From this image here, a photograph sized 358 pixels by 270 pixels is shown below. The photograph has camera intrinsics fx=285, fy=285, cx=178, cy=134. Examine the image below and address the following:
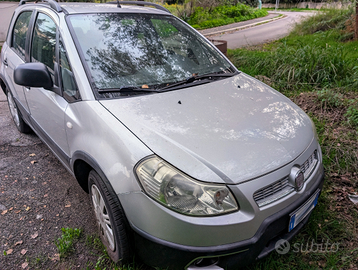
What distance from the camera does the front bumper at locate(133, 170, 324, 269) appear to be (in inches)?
64.0

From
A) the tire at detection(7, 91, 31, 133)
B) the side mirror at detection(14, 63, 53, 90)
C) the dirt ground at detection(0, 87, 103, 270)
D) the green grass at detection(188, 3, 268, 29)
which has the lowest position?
the green grass at detection(188, 3, 268, 29)

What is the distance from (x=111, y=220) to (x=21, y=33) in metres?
2.89

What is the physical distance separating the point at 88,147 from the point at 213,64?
5.18 feet

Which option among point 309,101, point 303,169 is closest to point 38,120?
point 303,169

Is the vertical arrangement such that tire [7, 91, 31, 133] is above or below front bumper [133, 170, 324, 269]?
below

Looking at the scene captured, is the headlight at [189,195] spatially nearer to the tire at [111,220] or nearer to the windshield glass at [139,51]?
the tire at [111,220]

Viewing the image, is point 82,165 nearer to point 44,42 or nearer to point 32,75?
point 32,75

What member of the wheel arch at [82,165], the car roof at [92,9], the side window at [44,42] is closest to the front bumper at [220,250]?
the wheel arch at [82,165]

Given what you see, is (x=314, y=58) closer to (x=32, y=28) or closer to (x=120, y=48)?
(x=120, y=48)

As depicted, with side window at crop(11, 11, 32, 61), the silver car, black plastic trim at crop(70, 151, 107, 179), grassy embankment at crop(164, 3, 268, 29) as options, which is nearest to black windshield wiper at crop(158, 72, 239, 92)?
the silver car

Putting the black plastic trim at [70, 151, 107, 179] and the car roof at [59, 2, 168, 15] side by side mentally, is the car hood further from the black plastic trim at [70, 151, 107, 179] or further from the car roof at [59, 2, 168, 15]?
the car roof at [59, 2, 168, 15]

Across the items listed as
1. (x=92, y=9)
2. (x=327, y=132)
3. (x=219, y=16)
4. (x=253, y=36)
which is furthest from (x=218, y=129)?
(x=219, y=16)

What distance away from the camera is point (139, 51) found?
2635mm

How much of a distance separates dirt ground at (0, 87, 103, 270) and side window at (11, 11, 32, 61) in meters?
1.27
